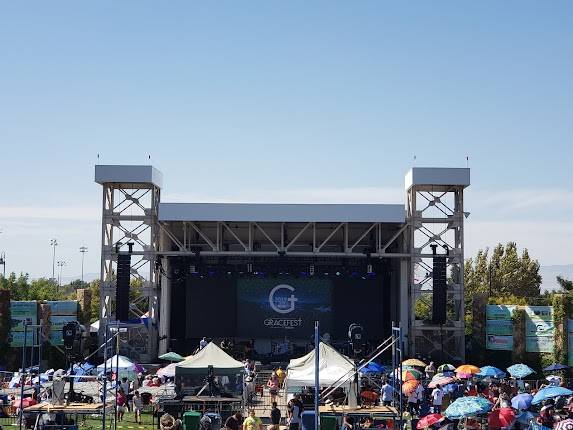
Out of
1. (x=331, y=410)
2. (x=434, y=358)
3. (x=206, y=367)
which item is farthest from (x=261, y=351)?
(x=331, y=410)

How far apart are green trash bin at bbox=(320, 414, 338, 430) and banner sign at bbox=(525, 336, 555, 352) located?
69.4 feet

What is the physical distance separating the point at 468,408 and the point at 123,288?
23.7 metres

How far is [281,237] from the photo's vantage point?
40969mm

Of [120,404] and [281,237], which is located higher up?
[281,237]

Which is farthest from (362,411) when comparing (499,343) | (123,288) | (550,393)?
(499,343)

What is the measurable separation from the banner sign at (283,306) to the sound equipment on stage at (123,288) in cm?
552

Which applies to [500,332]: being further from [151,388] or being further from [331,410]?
[331,410]

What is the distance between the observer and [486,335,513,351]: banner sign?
128 ft

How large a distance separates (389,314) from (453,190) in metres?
7.03

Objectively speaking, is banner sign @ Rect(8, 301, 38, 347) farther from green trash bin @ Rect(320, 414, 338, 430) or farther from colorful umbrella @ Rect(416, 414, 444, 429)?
colorful umbrella @ Rect(416, 414, 444, 429)

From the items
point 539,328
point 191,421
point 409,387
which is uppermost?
point 539,328

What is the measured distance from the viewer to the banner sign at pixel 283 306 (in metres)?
41.2

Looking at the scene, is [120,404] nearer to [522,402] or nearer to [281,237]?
[522,402]

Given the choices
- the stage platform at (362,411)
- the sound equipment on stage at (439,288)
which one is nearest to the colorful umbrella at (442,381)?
the stage platform at (362,411)
